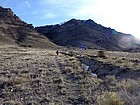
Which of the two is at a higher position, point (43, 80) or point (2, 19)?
point (2, 19)

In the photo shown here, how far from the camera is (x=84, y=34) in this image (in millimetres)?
190125

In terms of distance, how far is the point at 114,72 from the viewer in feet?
88.5

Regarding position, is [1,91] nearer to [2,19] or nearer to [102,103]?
[102,103]

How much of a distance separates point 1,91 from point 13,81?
237cm

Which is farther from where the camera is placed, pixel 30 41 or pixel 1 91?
pixel 30 41

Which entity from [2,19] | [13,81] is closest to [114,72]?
[13,81]

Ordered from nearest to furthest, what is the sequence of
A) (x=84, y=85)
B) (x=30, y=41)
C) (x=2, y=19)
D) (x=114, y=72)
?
Result: 1. (x=84, y=85)
2. (x=114, y=72)
3. (x=30, y=41)
4. (x=2, y=19)

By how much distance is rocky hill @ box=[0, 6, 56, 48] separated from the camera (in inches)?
5650

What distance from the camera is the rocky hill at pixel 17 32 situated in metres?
144

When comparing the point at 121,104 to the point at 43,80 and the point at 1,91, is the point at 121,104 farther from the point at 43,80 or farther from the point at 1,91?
the point at 43,80

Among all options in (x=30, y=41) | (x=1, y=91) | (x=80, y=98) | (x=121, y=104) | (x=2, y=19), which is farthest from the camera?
(x=2, y=19)

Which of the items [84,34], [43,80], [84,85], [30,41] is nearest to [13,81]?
[43,80]

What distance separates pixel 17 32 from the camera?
154625 millimetres

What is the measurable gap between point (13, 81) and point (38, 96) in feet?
13.7
